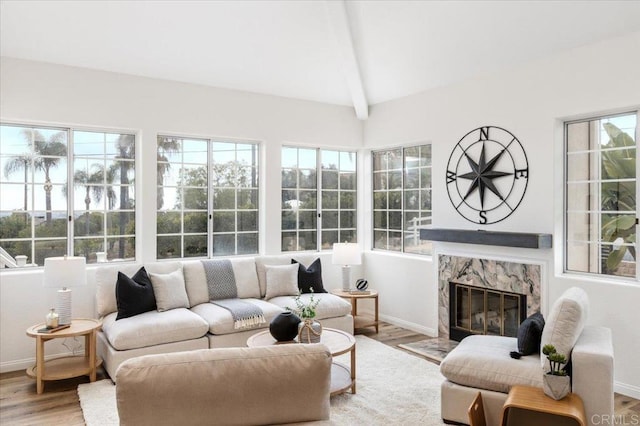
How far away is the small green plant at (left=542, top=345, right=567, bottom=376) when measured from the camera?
2768 millimetres

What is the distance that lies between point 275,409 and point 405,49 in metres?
4.14

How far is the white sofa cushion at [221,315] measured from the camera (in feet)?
14.1

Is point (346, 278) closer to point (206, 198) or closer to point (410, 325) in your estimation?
point (410, 325)

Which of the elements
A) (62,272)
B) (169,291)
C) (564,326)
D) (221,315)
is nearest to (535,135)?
(564,326)

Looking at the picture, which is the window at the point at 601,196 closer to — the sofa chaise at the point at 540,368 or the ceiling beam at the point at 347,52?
the sofa chaise at the point at 540,368

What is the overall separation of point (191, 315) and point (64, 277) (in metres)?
1.11

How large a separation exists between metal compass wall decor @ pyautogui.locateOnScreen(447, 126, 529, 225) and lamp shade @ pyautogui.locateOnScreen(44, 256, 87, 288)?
12.4 ft

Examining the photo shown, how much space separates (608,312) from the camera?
3.82 meters

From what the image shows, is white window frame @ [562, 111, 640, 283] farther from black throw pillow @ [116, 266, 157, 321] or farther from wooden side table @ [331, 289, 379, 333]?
black throw pillow @ [116, 266, 157, 321]

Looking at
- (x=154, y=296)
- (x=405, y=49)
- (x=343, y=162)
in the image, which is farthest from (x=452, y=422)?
(x=343, y=162)

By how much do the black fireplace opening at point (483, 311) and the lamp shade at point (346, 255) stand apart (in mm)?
1128

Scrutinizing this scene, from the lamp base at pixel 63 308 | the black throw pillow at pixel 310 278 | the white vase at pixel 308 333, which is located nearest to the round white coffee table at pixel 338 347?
the white vase at pixel 308 333

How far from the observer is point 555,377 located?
2760 mm

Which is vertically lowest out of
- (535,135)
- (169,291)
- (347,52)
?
(169,291)
